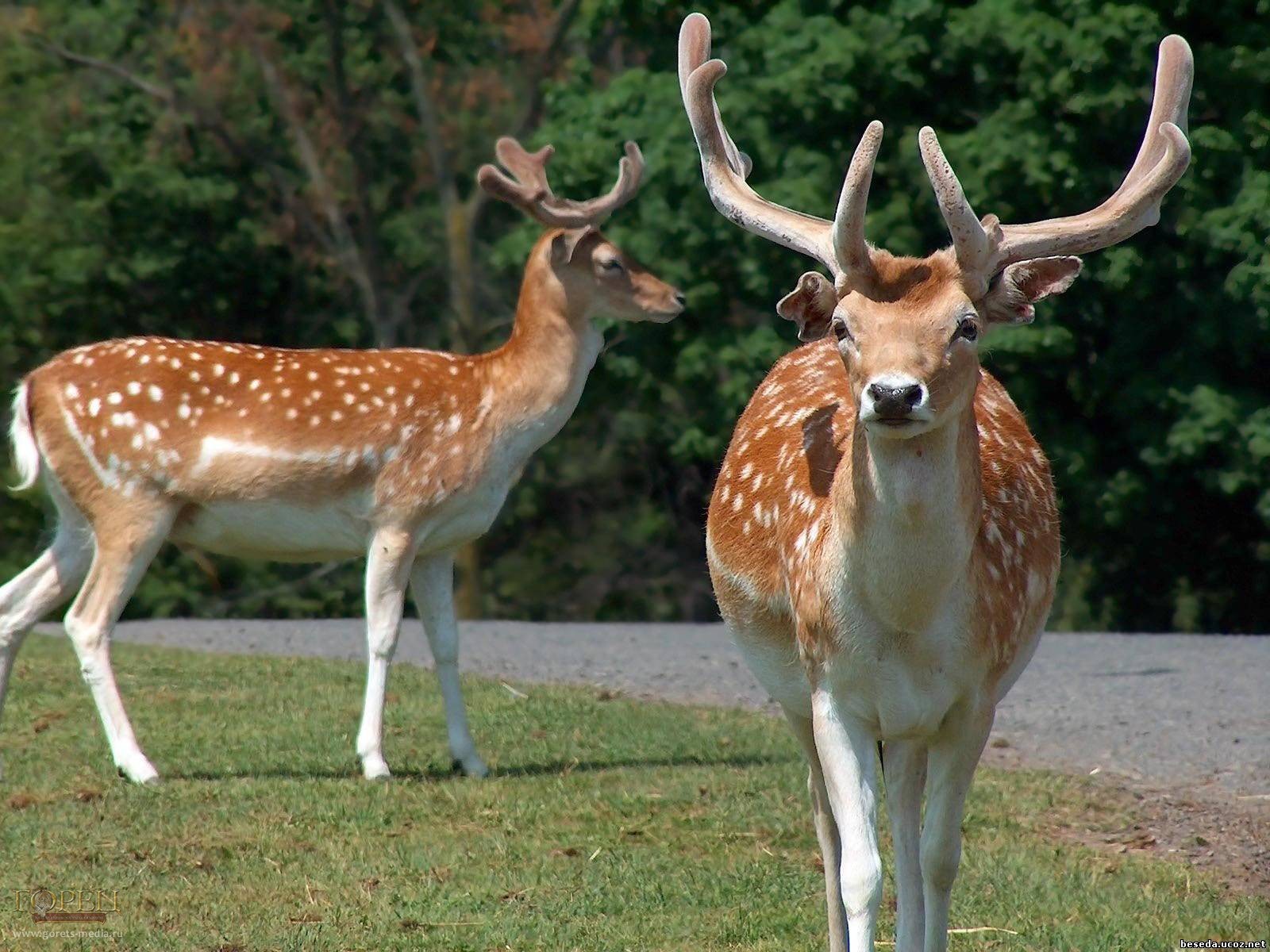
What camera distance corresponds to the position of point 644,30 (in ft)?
65.1

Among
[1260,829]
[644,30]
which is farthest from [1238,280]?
[1260,829]

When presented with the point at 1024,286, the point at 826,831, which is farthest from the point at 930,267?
the point at 826,831

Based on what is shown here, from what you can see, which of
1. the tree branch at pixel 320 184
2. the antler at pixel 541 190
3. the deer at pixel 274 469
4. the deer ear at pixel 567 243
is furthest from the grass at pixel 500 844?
the tree branch at pixel 320 184

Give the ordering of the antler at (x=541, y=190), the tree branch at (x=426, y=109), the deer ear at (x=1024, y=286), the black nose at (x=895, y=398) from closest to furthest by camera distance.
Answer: the black nose at (x=895, y=398)
the deer ear at (x=1024, y=286)
the antler at (x=541, y=190)
the tree branch at (x=426, y=109)

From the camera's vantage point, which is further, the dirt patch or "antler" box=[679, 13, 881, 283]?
the dirt patch

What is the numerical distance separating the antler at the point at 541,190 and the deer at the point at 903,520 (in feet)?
11.6

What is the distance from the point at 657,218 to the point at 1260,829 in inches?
456

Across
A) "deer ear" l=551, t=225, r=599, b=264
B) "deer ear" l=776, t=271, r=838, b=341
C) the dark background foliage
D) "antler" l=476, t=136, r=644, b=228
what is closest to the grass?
"deer ear" l=776, t=271, r=838, b=341

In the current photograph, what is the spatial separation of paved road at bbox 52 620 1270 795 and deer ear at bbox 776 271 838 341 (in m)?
3.85

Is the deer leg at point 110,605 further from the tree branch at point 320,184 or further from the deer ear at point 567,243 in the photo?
the tree branch at point 320,184

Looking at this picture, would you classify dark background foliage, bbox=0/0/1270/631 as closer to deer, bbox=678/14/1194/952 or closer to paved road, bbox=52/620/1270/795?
paved road, bbox=52/620/1270/795

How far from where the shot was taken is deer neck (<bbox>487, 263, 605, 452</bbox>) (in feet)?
29.5

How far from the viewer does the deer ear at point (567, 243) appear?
9344mm

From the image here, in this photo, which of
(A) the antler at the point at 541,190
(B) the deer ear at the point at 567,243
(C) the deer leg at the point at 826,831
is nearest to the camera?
(C) the deer leg at the point at 826,831
